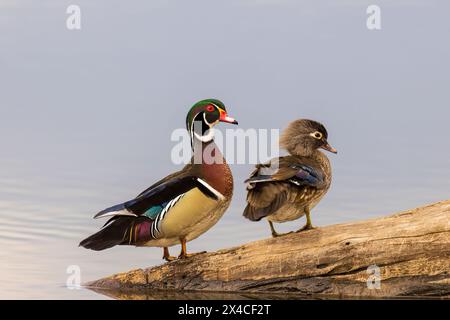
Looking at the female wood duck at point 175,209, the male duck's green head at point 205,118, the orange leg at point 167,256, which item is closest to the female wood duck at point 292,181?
the female wood duck at point 175,209

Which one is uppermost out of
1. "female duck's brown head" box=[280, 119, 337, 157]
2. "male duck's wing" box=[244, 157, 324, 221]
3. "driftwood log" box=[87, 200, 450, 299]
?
"female duck's brown head" box=[280, 119, 337, 157]

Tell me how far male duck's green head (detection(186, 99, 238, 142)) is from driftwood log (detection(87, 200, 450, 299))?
0.88m

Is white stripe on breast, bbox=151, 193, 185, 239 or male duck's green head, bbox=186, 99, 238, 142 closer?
white stripe on breast, bbox=151, 193, 185, 239

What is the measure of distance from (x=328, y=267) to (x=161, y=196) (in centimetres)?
127

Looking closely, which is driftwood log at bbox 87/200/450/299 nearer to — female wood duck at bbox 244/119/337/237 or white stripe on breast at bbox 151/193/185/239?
female wood duck at bbox 244/119/337/237

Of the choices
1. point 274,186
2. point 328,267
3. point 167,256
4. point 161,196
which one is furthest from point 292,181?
point 167,256

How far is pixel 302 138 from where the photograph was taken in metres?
9.19

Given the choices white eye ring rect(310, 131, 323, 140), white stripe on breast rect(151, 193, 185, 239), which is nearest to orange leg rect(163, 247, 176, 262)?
white stripe on breast rect(151, 193, 185, 239)

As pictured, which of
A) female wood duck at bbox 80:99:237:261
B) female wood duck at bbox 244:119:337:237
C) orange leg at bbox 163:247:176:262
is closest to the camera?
female wood duck at bbox 80:99:237:261

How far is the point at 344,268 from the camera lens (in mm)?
8562

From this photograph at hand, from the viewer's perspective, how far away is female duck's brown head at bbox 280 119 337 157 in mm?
9180

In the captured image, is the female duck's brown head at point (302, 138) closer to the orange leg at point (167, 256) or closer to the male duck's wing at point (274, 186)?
the male duck's wing at point (274, 186)

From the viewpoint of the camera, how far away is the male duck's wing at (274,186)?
8523 millimetres

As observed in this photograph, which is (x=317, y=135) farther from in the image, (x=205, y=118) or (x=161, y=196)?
(x=161, y=196)
